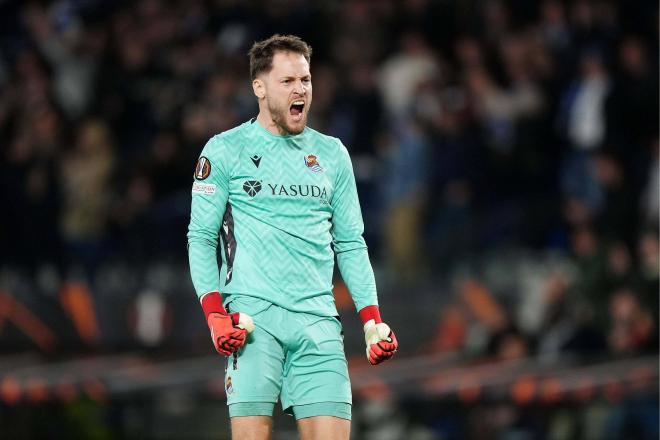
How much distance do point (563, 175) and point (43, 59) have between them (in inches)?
269

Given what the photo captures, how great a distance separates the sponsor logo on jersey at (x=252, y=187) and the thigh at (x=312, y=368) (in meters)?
0.54

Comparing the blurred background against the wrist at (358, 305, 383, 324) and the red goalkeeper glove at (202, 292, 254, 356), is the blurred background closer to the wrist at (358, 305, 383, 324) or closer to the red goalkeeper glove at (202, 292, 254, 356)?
the wrist at (358, 305, 383, 324)

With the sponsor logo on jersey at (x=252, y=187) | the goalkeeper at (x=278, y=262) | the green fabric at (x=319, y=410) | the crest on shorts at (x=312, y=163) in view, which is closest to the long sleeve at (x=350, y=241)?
the goalkeeper at (x=278, y=262)

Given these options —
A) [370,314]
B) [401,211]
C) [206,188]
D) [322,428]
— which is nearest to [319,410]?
[322,428]

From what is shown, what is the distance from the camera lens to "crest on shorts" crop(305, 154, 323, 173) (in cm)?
571

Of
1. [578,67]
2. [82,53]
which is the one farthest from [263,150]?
[82,53]

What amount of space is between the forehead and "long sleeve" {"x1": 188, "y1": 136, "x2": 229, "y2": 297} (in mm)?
389

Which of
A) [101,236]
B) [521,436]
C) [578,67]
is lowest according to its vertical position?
[521,436]

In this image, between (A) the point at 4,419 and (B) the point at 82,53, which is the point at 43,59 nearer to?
(B) the point at 82,53

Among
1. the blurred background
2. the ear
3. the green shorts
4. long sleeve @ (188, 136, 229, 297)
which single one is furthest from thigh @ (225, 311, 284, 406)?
the blurred background

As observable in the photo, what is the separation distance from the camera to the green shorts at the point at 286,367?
17.9ft

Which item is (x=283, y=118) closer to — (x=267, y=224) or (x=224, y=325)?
(x=267, y=224)

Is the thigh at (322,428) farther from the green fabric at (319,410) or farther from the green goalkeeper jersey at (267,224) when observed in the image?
the green goalkeeper jersey at (267,224)

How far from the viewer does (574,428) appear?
1009 centimetres
